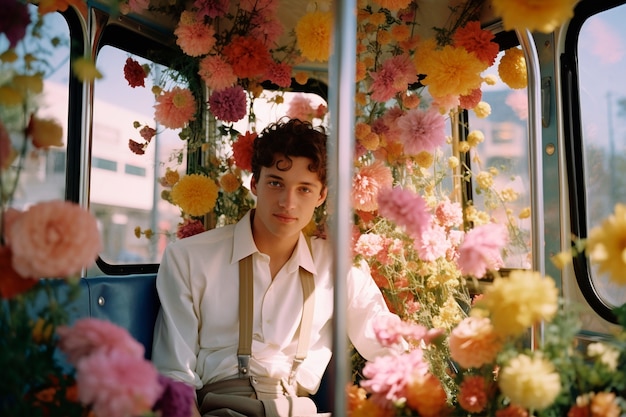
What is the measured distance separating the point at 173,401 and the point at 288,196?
4.19 feet

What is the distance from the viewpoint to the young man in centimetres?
241

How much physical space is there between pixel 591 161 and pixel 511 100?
611mm

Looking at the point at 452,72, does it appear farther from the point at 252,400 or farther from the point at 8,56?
the point at 8,56

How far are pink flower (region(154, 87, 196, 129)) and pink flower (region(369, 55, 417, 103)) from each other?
2.99 ft

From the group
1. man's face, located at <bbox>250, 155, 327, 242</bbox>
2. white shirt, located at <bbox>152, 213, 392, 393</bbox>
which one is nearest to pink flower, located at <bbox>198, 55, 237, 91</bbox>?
man's face, located at <bbox>250, 155, 327, 242</bbox>

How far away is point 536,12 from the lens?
1.39m

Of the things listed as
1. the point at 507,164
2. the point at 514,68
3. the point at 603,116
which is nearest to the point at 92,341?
the point at 514,68

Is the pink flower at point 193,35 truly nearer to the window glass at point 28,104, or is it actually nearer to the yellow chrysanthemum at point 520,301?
the window glass at point 28,104

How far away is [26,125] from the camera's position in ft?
4.61

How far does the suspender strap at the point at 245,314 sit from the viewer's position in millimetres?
2416

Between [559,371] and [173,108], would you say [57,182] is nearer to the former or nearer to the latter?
[173,108]

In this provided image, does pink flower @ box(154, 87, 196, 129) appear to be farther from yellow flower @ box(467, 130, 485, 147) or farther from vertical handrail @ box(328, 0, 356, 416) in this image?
vertical handrail @ box(328, 0, 356, 416)

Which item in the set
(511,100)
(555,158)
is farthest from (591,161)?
(511,100)

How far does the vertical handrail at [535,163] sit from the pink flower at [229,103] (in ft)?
4.68
